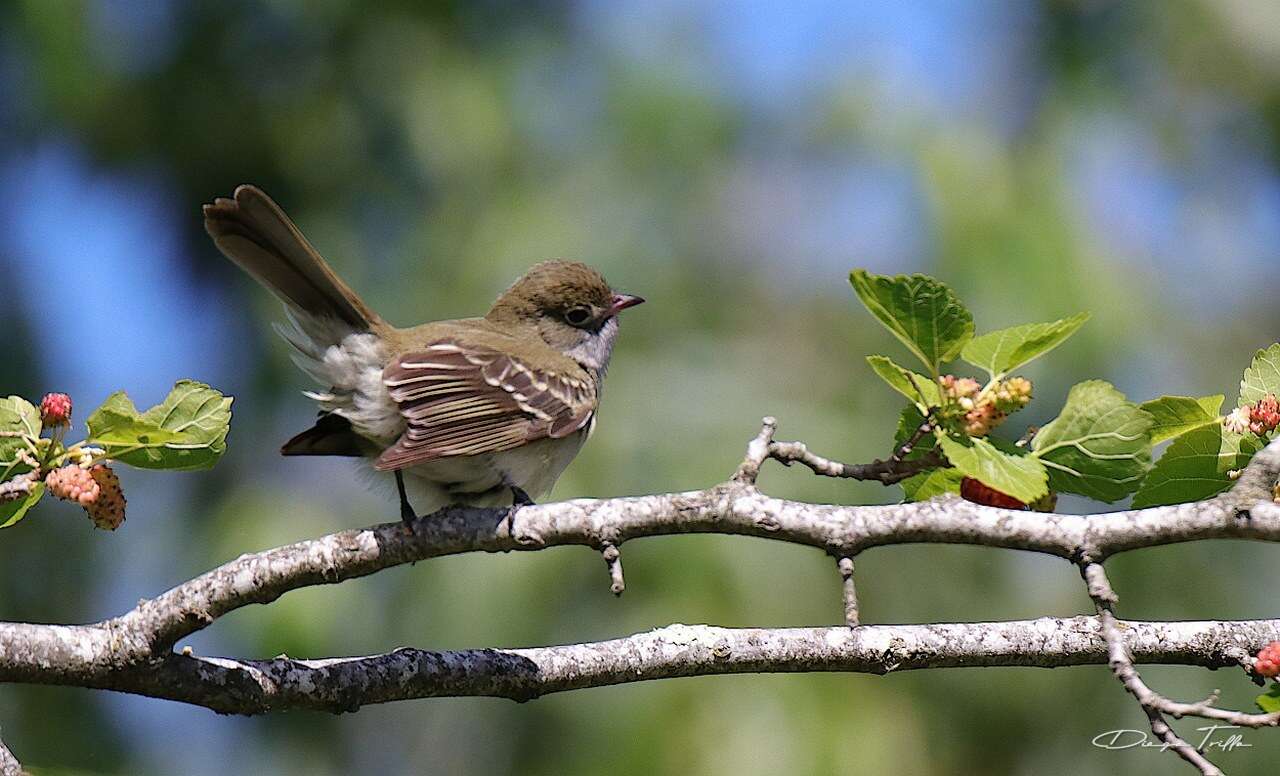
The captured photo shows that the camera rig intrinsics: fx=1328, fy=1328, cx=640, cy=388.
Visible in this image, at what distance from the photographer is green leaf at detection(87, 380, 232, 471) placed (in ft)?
8.97

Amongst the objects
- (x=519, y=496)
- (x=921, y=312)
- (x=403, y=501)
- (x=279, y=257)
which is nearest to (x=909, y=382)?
(x=921, y=312)

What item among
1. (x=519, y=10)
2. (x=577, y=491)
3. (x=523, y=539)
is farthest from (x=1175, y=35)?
(x=523, y=539)

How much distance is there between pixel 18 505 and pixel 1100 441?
224cm

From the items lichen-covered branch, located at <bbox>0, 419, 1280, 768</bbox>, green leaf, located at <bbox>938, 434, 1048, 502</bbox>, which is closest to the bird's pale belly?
lichen-covered branch, located at <bbox>0, 419, 1280, 768</bbox>

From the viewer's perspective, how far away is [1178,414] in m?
2.83

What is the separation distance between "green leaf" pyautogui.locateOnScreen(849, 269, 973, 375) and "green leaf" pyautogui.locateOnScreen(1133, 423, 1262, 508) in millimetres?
551

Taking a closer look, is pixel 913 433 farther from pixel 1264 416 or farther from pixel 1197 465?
pixel 1264 416

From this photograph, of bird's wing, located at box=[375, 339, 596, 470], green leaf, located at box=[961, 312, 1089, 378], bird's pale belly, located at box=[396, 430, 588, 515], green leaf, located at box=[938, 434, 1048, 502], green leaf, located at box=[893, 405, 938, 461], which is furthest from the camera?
bird's pale belly, located at box=[396, 430, 588, 515]

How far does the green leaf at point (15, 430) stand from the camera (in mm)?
2719

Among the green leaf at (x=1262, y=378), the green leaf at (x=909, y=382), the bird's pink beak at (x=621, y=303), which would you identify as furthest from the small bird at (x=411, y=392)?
the green leaf at (x=1262, y=378)

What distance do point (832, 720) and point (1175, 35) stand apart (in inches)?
241

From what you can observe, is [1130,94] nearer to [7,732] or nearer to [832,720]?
[832,720]

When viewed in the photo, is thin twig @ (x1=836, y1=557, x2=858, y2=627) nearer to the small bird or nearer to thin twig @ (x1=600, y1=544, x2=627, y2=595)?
thin twig @ (x1=600, y1=544, x2=627, y2=595)

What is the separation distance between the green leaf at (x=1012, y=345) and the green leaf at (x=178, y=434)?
1.55 metres
